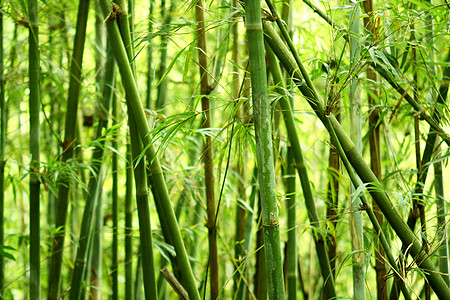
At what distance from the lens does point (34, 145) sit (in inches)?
42.4

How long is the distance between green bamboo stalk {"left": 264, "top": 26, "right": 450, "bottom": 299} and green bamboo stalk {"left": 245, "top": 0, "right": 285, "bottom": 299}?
0.10 metres

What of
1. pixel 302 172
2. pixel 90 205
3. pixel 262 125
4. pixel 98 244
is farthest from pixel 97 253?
pixel 262 125

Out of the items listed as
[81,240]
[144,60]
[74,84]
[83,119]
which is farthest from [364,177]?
[83,119]

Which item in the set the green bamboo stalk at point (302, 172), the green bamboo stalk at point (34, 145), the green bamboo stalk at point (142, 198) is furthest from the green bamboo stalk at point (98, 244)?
the green bamboo stalk at point (302, 172)

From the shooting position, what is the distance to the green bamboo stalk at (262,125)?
23.1 inches

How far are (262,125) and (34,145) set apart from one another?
691mm

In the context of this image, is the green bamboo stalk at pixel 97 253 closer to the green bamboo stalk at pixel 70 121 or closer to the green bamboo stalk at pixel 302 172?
the green bamboo stalk at pixel 70 121

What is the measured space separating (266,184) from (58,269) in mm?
740

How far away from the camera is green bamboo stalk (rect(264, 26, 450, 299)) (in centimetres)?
68

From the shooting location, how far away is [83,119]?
2016 millimetres

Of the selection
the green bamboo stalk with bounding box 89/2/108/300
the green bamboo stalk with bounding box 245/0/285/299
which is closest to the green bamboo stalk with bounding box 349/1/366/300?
the green bamboo stalk with bounding box 245/0/285/299

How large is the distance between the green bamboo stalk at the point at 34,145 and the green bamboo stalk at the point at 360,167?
59 centimetres

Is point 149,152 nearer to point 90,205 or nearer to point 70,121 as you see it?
point 70,121

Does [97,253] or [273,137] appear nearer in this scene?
[273,137]
